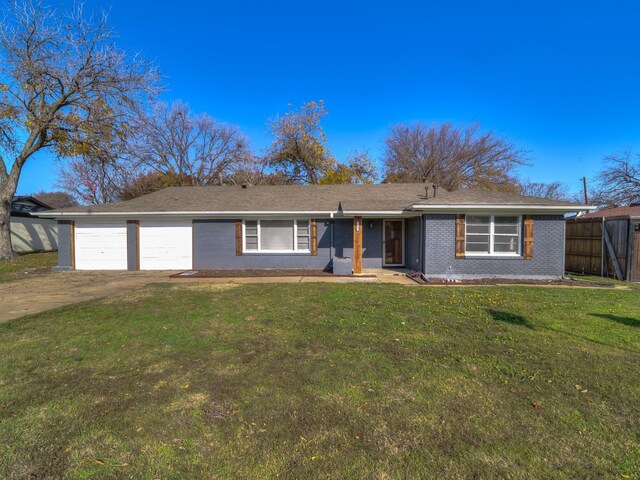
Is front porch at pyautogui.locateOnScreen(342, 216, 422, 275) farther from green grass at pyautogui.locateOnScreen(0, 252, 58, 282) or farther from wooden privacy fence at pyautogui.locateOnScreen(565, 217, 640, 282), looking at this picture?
green grass at pyautogui.locateOnScreen(0, 252, 58, 282)

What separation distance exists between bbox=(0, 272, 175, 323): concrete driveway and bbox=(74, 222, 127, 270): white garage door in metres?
→ 1.00

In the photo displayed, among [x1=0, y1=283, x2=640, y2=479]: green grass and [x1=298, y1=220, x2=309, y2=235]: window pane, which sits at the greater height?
[x1=298, y1=220, x2=309, y2=235]: window pane

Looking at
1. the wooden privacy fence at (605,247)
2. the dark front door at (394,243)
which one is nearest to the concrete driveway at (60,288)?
the dark front door at (394,243)

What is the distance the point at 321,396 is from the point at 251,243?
10281 mm

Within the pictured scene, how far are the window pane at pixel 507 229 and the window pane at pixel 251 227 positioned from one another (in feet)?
28.6

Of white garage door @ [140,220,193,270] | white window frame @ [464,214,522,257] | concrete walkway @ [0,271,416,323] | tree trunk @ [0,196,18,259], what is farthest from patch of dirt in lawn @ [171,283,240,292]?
tree trunk @ [0,196,18,259]

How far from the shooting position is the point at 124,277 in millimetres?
11258

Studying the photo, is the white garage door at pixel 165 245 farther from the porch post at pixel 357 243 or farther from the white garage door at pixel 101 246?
→ the porch post at pixel 357 243

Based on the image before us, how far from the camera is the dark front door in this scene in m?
13.0

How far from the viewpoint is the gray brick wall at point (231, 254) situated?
41.7 feet

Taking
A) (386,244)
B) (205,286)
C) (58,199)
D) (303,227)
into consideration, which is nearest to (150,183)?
(303,227)

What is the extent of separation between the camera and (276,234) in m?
12.9

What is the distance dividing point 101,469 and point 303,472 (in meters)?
1.36

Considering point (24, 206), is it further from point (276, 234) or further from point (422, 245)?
point (422, 245)
